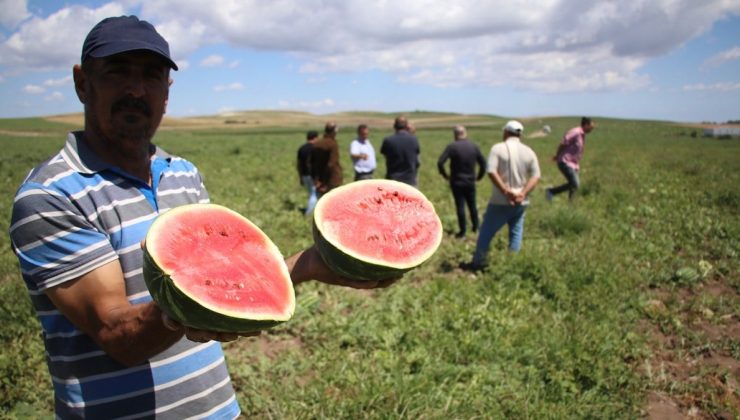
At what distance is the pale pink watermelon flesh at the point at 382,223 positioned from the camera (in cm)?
178

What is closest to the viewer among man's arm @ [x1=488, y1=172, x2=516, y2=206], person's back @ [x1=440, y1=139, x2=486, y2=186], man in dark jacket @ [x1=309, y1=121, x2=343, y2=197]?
man's arm @ [x1=488, y1=172, x2=516, y2=206]

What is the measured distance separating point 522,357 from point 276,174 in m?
11.6

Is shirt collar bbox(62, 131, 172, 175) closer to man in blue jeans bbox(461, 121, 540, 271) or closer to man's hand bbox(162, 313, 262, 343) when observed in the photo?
man's hand bbox(162, 313, 262, 343)

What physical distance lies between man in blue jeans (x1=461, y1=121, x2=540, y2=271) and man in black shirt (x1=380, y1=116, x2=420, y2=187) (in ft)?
5.82

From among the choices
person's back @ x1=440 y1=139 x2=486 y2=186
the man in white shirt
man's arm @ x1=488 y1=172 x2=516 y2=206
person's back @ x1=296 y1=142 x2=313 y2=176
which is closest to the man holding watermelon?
man's arm @ x1=488 y1=172 x2=516 y2=206

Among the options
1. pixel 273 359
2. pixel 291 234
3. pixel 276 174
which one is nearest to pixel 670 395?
pixel 273 359

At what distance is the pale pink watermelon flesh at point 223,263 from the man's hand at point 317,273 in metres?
0.17

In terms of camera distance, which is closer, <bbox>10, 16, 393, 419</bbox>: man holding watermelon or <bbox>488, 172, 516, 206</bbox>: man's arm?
<bbox>10, 16, 393, 419</bbox>: man holding watermelon

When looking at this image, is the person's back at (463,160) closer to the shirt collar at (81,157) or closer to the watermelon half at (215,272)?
the watermelon half at (215,272)

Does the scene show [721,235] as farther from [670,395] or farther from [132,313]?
[132,313]

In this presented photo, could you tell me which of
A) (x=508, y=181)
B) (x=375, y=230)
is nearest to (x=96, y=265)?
(x=375, y=230)

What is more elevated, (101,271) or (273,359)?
(101,271)

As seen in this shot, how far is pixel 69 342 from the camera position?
1.53 metres

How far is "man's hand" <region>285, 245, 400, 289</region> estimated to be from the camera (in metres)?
1.77
